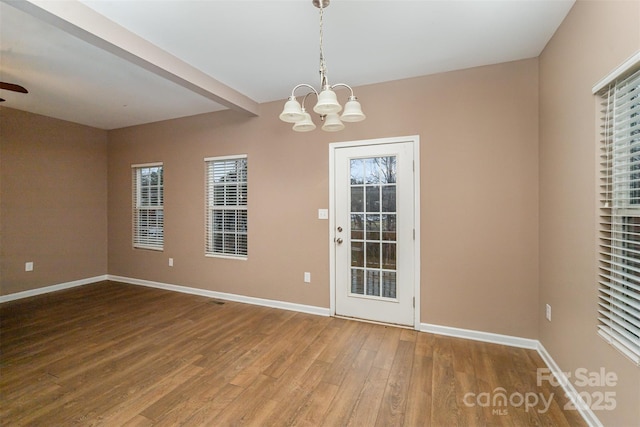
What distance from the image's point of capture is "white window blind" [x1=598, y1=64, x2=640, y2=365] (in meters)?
1.37

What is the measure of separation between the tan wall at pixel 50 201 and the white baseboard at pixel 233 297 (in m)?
0.76

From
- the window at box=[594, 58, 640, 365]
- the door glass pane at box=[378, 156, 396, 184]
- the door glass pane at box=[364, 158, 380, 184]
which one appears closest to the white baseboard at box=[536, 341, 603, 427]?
the window at box=[594, 58, 640, 365]

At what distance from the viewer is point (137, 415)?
1.73m

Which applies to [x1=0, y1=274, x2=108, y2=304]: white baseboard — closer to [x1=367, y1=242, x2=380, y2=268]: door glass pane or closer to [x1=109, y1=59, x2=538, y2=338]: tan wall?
[x1=109, y1=59, x2=538, y2=338]: tan wall

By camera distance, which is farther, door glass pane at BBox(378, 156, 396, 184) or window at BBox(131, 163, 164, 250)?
window at BBox(131, 163, 164, 250)

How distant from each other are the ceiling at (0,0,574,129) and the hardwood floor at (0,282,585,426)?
259cm

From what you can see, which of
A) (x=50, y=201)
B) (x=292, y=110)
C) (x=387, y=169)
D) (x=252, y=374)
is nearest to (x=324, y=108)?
(x=292, y=110)

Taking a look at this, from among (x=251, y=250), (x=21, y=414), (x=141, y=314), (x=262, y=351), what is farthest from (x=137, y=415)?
(x=251, y=250)

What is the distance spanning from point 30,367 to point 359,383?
2711 mm

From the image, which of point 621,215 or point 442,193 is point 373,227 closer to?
point 442,193

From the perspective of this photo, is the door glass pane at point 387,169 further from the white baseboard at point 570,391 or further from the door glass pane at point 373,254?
the white baseboard at point 570,391

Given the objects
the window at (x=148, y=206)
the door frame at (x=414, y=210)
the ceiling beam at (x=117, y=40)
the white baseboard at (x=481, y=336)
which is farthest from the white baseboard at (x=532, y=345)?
the window at (x=148, y=206)

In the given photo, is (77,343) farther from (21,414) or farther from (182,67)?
(182,67)

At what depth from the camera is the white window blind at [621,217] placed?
1366 millimetres
